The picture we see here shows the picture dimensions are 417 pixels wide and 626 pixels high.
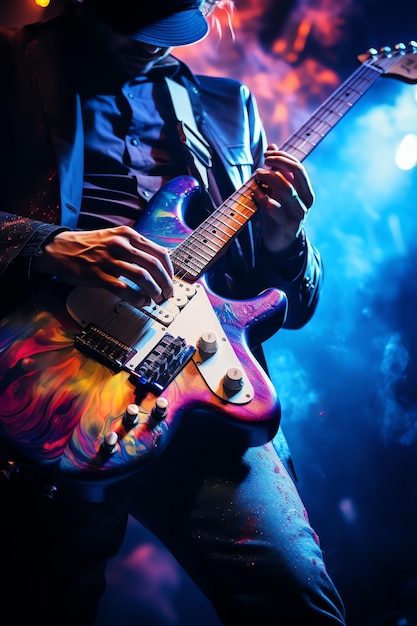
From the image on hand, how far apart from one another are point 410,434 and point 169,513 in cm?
145

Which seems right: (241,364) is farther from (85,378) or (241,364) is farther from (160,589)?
(160,589)

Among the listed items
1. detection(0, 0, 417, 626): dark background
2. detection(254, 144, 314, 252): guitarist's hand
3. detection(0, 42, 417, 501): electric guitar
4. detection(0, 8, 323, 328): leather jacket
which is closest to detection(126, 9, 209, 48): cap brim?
detection(0, 8, 323, 328): leather jacket

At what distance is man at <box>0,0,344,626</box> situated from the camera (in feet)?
3.35

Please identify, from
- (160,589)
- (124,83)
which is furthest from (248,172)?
(160,589)

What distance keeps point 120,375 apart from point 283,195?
0.86 m

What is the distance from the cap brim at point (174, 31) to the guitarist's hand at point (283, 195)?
46 centimetres

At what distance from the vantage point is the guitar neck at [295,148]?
1428 mm

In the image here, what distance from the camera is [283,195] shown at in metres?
1.57

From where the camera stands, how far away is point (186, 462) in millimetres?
1252

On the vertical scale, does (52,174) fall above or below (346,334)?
above

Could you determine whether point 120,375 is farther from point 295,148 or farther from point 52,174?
point 295,148

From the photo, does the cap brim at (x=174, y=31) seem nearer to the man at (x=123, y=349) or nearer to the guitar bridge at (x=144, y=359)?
the man at (x=123, y=349)

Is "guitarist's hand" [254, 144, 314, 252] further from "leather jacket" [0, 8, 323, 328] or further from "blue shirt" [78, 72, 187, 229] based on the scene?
"blue shirt" [78, 72, 187, 229]

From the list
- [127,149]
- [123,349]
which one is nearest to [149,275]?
[123,349]
